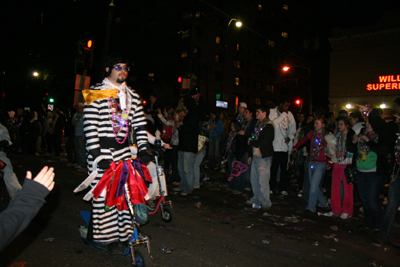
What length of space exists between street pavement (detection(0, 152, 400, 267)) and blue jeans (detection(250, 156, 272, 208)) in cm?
31

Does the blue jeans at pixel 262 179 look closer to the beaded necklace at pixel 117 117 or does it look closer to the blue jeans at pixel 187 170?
the blue jeans at pixel 187 170

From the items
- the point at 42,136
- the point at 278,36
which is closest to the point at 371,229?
the point at 42,136

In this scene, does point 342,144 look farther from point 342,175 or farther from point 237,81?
point 237,81

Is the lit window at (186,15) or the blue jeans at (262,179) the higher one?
the lit window at (186,15)

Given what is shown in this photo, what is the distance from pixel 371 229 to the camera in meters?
5.47

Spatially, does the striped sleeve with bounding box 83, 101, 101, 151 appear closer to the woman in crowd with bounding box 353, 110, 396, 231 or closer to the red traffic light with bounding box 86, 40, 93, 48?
the woman in crowd with bounding box 353, 110, 396, 231

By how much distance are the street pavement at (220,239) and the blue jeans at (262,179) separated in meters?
0.31

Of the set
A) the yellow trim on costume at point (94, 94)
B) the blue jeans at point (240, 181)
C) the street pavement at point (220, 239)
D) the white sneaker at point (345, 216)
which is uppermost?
the yellow trim on costume at point (94, 94)

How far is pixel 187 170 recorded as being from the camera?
7.27 meters

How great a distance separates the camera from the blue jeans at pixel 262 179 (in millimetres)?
6438

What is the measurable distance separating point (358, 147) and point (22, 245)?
18.6 feet

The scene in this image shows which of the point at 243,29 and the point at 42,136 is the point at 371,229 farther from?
the point at 243,29

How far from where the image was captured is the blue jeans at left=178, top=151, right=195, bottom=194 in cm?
726

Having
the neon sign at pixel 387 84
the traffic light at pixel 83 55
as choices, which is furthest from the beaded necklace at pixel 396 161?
the neon sign at pixel 387 84
